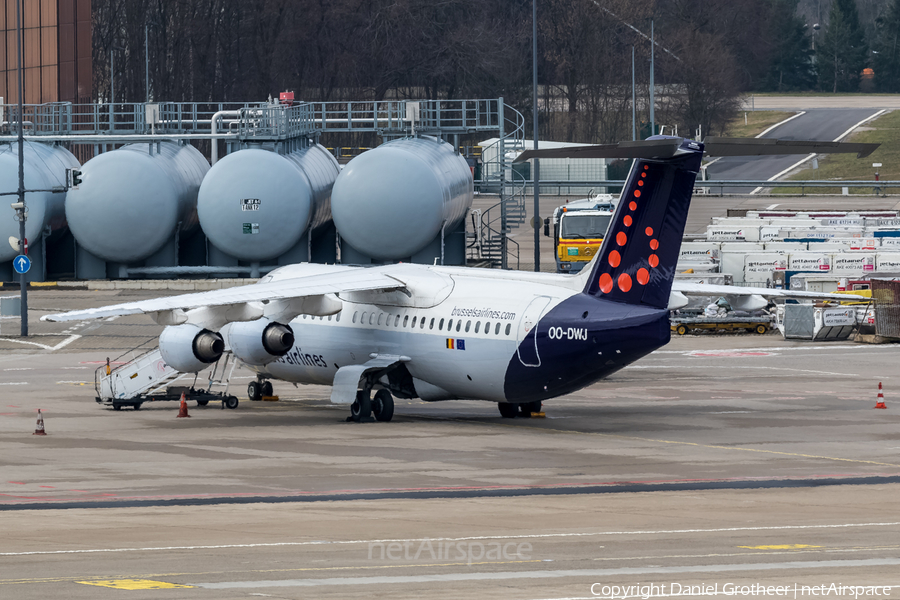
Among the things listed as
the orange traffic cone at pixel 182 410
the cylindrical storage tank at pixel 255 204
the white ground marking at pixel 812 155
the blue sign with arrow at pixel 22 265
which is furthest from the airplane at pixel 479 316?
the white ground marking at pixel 812 155

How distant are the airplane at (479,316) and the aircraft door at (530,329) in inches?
1.1

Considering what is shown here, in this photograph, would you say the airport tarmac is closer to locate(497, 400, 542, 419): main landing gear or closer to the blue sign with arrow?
locate(497, 400, 542, 419): main landing gear

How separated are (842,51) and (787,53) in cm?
685

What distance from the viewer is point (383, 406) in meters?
35.1

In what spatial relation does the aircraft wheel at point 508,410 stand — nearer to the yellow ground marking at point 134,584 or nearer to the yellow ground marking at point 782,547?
the yellow ground marking at point 782,547

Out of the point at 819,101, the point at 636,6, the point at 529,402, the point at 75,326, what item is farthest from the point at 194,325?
the point at 819,101

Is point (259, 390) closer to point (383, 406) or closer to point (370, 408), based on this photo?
point (370, 408)

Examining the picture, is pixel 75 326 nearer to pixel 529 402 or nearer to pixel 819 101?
pixel 529 402

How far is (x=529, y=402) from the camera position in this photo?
111 ft

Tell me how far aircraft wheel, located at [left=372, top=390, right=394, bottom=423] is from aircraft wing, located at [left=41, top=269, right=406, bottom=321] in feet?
8.89

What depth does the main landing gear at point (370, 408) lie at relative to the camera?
115ft

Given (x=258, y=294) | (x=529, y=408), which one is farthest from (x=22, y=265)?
(x=529, y=408)

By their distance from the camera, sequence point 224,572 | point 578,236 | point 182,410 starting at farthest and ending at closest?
point 578,236
point 182,410
point 224,572

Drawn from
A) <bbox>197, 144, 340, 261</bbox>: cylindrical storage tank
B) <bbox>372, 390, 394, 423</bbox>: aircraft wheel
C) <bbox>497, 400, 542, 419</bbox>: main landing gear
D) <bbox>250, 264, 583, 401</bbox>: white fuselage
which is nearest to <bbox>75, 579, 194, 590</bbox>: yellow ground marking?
<bbox>250, 264, 583, 401</bbox>: white fuselage
